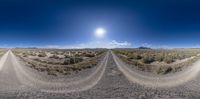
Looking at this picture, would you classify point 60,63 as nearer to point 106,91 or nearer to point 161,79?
point 161,79

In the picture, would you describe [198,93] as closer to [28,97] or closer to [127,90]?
[127,90]

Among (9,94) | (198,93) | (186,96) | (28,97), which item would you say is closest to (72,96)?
(28,97)

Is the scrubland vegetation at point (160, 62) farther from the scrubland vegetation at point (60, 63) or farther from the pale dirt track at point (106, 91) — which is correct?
the pale dirt track at point (106, 91)

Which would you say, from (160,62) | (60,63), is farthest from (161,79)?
(160,62)

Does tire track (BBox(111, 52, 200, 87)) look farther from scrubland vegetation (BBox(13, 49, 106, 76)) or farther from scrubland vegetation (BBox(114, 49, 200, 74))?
scrubland vegetation (BBox(13, 49, 106, 76))

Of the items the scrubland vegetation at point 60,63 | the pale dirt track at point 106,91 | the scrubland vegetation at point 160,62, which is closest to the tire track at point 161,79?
the pale dirt track at point 106,91

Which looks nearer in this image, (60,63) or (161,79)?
(161,79)

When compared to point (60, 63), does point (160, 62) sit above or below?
above

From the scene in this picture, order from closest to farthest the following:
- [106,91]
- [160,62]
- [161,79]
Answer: [106,91] < [161,79] < [160,62]

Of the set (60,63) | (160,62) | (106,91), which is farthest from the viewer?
(160,62)

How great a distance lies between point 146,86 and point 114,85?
188cm

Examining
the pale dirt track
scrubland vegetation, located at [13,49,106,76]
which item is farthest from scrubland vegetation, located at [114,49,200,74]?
the pale dirt track

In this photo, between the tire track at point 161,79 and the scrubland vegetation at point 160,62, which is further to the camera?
the scrubland vegetation at point 160,62

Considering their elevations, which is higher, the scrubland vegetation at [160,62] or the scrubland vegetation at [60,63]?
the scrubland vegetation at [160,62]
